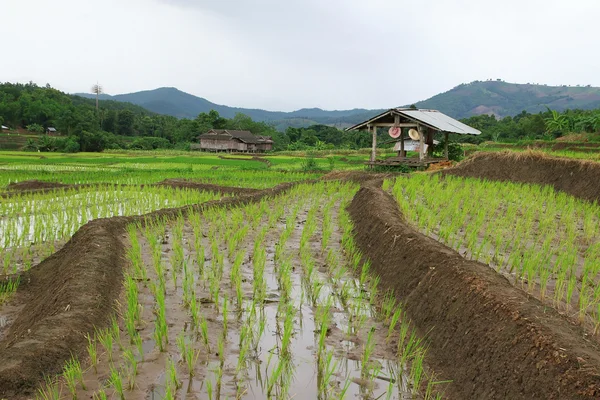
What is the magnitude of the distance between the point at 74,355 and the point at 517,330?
2.52 metres

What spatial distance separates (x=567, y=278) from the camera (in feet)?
13.7

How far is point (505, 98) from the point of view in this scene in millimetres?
164250

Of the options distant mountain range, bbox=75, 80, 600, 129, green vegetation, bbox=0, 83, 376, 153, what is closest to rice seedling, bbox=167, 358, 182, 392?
green vegetation, bbox=0, 83, 376, 153

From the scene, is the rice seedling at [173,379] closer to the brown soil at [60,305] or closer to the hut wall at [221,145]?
the brown soil at [60,305]

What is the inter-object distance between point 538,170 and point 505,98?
170 m

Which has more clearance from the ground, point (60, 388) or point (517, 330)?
point (517, 330)

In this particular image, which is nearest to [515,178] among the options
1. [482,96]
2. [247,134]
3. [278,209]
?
[278,209]

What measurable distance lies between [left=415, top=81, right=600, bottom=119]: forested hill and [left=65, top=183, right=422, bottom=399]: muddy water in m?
151

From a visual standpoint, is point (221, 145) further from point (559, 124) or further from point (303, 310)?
point (303, 310)

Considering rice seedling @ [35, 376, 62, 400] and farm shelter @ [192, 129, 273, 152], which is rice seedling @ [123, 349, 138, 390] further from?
farm shelter @ [192, 129, 273, 152]

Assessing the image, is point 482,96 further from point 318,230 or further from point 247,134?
point 318,230

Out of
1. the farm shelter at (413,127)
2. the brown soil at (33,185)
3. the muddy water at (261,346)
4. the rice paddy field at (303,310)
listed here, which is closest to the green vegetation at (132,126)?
the farm shelter at (413,127)

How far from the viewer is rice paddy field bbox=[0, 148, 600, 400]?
8.23 feet

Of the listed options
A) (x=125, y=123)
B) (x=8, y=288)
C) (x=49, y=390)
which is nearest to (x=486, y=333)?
(x=49, y=390)
